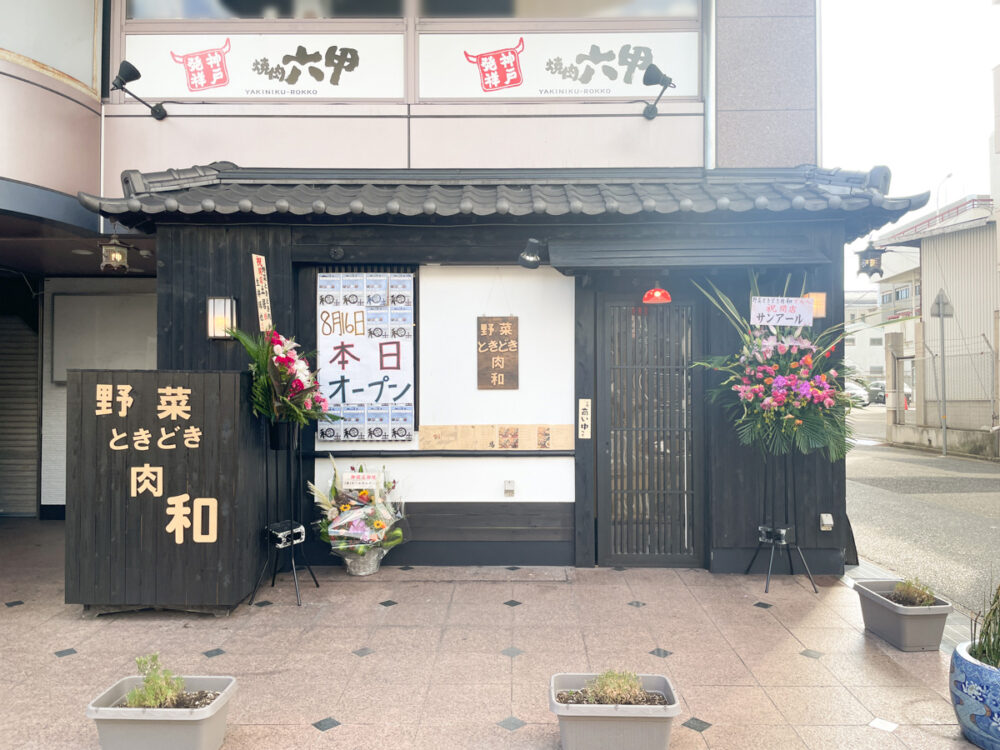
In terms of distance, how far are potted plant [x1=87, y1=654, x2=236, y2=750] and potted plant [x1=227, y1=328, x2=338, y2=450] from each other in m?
2.74

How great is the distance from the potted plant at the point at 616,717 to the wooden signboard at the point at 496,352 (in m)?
3.95

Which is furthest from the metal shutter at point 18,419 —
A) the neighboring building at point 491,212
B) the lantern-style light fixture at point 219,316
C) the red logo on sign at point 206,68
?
the lantern-style light fixture at point 219,316

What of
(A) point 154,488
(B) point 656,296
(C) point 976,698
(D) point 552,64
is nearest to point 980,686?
(C) point 976,698

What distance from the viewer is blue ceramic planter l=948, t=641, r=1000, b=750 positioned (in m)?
3.54

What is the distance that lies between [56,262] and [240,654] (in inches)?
265

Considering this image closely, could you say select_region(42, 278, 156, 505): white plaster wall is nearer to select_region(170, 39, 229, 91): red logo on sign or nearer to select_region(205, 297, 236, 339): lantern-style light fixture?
select_region(170, 39, 229, 91): red logo on sign

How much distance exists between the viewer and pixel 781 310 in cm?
644

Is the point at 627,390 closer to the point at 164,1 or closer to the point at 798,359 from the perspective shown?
the point at 798,359

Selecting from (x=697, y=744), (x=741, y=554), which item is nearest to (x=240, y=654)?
(x=697, y=744)

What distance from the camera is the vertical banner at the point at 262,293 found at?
6.52 metres

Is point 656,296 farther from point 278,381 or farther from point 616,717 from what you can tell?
point 616,717

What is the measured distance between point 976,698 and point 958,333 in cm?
2013

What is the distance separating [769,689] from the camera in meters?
4.41

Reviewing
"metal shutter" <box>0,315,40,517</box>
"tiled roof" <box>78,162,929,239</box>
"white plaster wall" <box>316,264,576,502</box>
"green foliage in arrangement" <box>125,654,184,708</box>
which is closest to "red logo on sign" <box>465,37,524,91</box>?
"tiled roof" <box>78,162,929,239</box>
